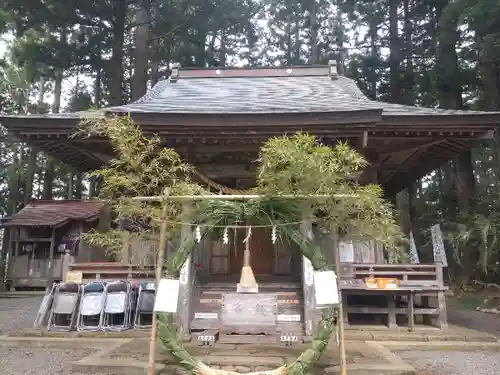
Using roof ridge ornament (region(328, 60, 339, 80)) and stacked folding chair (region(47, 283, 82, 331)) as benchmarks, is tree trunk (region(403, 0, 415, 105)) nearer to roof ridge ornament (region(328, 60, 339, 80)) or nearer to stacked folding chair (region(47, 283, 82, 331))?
roof ridge ornament (region(328, 60, 339, 80))

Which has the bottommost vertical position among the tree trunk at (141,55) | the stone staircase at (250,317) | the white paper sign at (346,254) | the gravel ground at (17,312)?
the gravel ground at (17,312)

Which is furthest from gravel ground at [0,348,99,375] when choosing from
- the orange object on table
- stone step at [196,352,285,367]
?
the orange object on table

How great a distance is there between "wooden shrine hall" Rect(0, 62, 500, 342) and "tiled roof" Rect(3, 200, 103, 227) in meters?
7.62

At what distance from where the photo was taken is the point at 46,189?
2231 centimetres

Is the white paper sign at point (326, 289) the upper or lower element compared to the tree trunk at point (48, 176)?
lower

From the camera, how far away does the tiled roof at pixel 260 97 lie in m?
7.92

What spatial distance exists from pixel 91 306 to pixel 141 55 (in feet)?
43.5

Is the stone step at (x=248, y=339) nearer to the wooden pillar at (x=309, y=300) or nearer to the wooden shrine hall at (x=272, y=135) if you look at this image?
the wooden shrine hall at (x=272, y=135)

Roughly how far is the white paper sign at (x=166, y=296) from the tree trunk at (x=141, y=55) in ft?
47.5

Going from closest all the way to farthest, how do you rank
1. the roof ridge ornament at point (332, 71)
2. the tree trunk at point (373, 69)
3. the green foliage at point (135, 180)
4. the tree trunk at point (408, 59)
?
the green foliage at point (135, 180)
the roof ridge ornament at point (332, 71)
the tree trunk at point (408, 59)
the tree trunk at point (373, 69)

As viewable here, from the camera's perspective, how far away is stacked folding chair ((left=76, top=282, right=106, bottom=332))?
805 centimetres

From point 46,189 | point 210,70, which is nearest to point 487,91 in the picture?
point 210,70

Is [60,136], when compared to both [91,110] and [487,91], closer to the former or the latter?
[91,110]

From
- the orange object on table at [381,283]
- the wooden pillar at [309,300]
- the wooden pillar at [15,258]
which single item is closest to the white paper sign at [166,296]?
the wooden pillar at [309,300]
